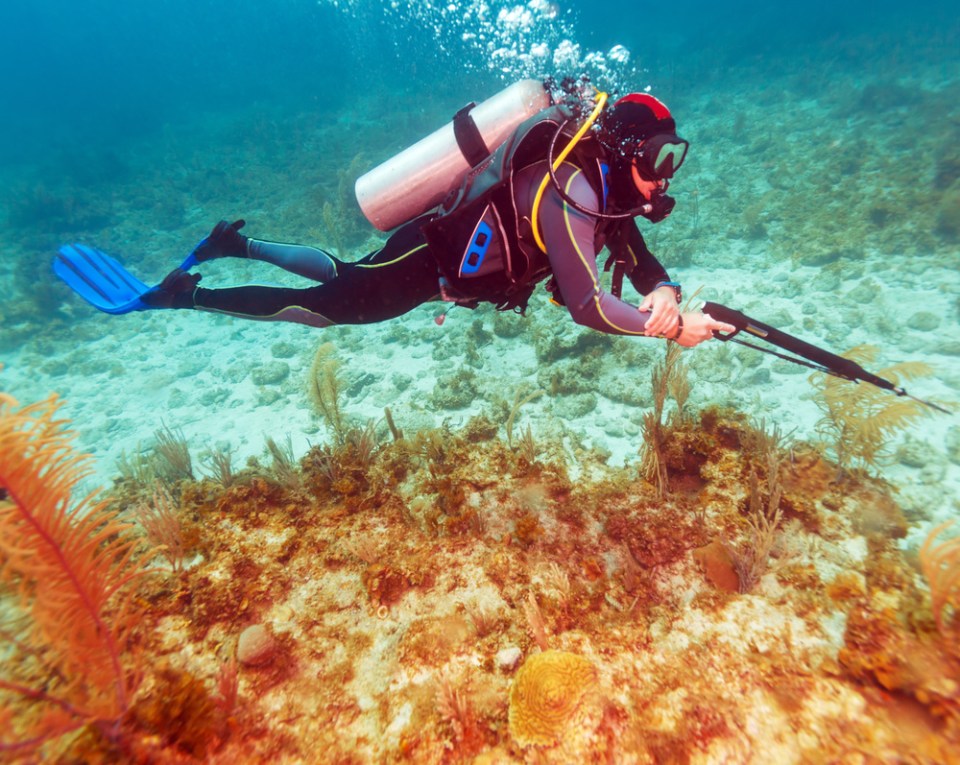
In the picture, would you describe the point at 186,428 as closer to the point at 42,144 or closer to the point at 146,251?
the point at 146,251

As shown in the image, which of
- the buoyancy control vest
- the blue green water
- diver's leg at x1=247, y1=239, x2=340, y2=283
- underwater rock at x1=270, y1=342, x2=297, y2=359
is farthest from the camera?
underwater rock at x1=270, y1=342, x2=297, y2=359

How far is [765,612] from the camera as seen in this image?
98.1 inches

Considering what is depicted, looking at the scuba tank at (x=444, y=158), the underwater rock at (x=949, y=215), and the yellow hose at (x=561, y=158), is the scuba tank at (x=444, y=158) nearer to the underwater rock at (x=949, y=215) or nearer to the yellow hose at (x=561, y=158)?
the yellow hose at (x=561, y=158)

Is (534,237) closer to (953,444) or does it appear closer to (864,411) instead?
(864,411)

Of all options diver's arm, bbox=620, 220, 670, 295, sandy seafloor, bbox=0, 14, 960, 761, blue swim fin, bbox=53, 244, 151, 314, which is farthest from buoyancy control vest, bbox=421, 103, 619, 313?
blue swim fin, bbox=53, 244, 151, 314

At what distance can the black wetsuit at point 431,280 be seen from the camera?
9.20 feet

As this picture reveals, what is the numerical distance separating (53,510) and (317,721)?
61.7 inches

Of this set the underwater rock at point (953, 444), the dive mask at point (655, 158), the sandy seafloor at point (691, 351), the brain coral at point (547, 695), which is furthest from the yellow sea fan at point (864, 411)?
the brain coral at point (547, 695)

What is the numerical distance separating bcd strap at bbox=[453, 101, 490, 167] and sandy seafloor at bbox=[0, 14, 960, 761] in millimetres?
2899

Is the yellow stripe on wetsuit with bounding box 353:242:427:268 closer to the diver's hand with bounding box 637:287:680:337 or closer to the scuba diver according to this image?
the scuba diver

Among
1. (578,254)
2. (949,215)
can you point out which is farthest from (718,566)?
(949,215)

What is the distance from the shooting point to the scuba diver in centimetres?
Result: 281

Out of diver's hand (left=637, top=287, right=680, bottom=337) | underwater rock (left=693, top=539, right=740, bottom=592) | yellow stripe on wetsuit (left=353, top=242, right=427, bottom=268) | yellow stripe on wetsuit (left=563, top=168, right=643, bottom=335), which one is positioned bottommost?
underwater rock (left=693, top=539, right=740, bottom=592)

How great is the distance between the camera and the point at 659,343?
8219 mm
